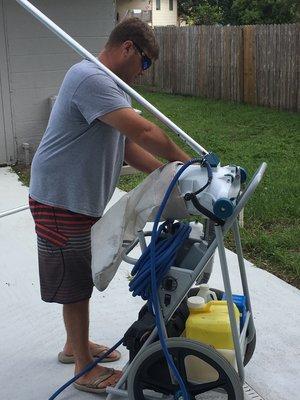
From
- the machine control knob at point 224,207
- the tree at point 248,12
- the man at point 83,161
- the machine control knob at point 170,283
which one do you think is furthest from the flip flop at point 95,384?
the tree at point 248,12

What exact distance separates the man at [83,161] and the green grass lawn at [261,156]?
1.91m

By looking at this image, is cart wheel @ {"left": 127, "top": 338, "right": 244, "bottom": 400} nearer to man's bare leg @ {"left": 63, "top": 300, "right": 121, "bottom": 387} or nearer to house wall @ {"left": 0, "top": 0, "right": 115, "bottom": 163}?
man's bare leg @ {"left": 63, "top": 300, "right": 121, "bottom": 387}

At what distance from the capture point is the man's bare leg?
2.75m

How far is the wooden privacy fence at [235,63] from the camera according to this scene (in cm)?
1141

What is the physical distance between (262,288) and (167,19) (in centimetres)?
3510

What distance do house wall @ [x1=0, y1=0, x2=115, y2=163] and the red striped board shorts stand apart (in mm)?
5116

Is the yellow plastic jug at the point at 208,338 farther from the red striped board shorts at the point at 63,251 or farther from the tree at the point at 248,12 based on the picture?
the tree at the point at 248,12

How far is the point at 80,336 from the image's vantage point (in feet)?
9.13

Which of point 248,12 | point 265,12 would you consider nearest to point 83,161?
point 265,12

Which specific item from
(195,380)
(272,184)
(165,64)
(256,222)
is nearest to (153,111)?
(195,380)

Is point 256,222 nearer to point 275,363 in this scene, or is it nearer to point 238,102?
point 275,363

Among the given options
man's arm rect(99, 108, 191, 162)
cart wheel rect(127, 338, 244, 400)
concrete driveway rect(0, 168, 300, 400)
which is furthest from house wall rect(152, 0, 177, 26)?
cart wheel rect(127, 338, 244, 400)

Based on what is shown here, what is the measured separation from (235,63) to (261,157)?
5640 mm

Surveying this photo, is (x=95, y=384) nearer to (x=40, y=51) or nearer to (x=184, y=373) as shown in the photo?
(x=184, y=373)
